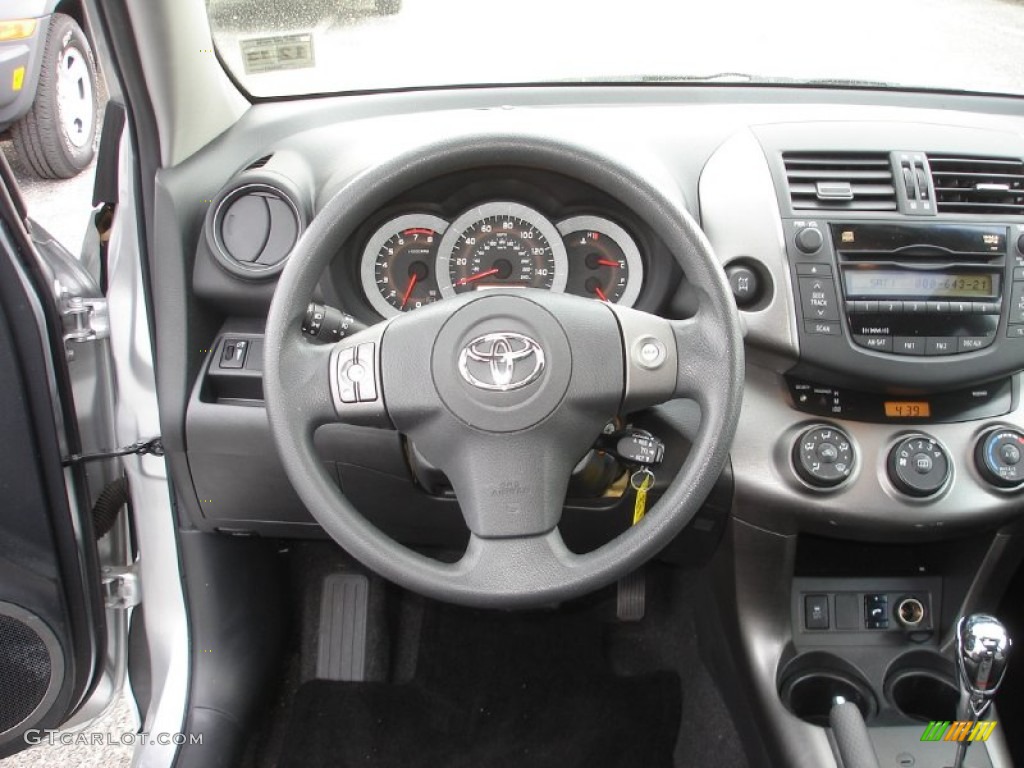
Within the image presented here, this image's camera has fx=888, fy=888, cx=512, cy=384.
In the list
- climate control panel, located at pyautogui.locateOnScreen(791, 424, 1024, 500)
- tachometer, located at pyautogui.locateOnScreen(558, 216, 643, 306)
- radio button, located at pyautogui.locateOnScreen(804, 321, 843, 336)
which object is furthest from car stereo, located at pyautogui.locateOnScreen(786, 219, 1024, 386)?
tachometer, located at pyautogui.locateOnScreen(558, 216, 643, 306)

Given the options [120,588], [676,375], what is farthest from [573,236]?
[120,588]

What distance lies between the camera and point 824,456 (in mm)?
1452

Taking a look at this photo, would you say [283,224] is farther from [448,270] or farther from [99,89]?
[99,89]

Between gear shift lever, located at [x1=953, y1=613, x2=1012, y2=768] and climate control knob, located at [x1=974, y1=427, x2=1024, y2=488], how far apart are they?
0.24 m

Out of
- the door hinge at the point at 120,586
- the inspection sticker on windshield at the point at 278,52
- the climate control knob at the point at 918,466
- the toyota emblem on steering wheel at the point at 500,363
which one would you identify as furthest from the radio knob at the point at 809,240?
the door hinge at the point at 120,586

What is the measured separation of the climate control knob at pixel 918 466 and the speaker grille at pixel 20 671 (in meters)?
1.47

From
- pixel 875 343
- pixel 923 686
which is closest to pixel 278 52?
pixel 875 343

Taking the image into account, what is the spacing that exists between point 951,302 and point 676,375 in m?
0.59

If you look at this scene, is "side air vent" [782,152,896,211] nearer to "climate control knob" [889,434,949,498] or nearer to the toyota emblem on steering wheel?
"climate control knob" [889,434,949,498]

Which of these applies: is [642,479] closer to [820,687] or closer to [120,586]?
[820,687]

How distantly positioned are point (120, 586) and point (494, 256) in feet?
3.09

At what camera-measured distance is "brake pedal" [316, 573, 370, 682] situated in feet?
6.72

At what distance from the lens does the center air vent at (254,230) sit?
1456mm

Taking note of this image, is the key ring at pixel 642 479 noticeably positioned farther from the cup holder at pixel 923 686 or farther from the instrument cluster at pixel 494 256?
the cup holder at pixel 923 686
